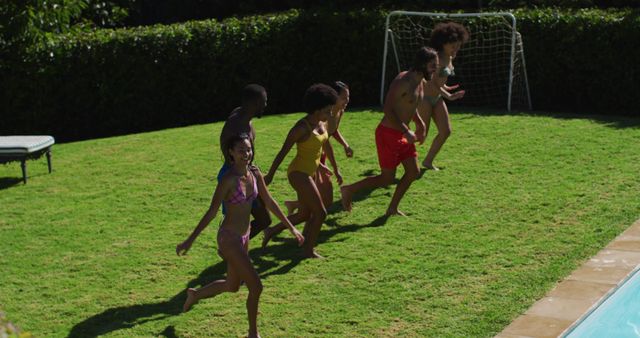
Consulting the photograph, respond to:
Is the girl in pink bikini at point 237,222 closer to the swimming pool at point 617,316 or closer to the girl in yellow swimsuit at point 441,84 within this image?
the swimming pool at point 617,316

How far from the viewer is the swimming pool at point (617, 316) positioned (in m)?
8.46

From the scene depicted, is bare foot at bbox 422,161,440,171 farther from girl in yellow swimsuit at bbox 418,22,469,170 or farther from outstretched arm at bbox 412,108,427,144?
outstretched arm at bbox 412,108,427,144

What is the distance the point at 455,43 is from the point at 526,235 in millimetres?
3205

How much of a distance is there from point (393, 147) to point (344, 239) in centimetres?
125

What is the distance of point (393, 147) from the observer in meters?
11.3

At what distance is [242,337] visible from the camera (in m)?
8.29

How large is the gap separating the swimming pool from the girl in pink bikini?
241cm

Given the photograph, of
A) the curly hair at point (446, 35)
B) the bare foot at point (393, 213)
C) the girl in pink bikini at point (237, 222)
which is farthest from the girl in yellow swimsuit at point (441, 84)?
the girl in pink bikini at point (237, 222)

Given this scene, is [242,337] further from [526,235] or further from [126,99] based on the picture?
[126,99]

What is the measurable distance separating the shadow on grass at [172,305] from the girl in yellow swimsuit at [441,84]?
2.71 meters

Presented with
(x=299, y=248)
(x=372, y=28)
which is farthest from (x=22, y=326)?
(x=372, y=28)

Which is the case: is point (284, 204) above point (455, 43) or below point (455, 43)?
below

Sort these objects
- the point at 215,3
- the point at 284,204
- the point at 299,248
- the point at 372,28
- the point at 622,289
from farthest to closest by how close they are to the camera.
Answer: the point at 215,3 → the point at 372,28 → the point at 284,204 → the point at 299,248 → the point at 622,289

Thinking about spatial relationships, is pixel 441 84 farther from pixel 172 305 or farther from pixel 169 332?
pixel 169 332
